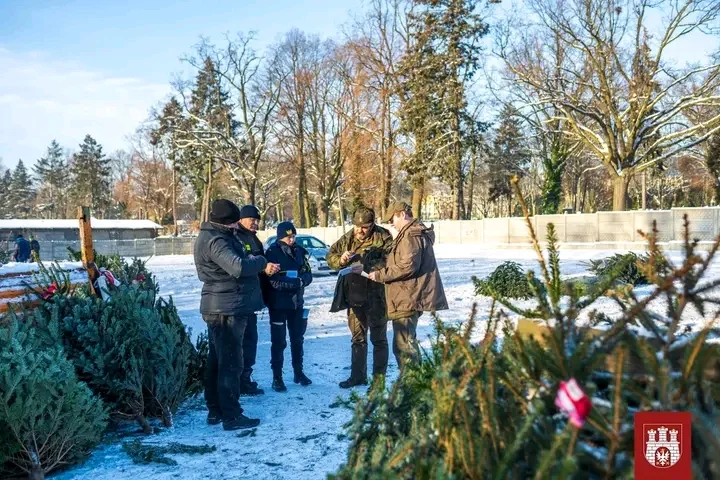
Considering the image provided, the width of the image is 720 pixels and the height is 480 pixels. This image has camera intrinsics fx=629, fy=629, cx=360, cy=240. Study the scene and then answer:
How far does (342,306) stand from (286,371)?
4.26ft

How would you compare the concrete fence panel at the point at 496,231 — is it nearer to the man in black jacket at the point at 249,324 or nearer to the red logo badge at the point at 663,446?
the man in black jacket at the point at 249,324

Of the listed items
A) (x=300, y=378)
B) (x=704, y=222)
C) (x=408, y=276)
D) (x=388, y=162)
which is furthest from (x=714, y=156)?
(x=300, y=378)

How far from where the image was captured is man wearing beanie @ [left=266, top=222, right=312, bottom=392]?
638cm

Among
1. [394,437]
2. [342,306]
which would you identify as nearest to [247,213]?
[342,306]

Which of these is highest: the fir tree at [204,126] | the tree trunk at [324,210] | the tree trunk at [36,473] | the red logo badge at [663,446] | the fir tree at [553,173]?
the fir tree at [204,126]

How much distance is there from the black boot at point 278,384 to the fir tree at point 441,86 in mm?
29599

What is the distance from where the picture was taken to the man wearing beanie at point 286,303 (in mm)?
6383

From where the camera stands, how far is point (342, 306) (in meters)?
6.40

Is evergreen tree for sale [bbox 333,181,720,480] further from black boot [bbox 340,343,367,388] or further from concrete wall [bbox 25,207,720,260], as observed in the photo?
concrete wall [bbox 25,207,720,260]

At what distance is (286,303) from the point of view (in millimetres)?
6512

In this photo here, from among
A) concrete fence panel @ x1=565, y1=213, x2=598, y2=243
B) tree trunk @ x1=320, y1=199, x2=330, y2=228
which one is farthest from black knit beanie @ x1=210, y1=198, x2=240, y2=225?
tree trunk @ x1=320, y1=199, x2=330, y2=228

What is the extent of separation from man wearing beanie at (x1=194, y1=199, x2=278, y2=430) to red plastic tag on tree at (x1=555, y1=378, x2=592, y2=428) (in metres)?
3.55

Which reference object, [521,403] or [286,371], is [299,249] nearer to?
A: [286,371]

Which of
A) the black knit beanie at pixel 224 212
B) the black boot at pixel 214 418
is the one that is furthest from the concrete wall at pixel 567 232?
the black boot at pixel 214 418
